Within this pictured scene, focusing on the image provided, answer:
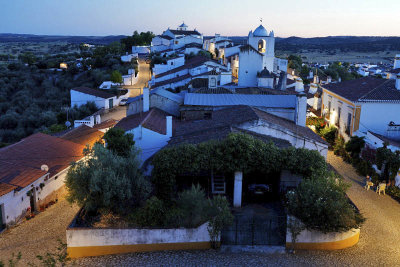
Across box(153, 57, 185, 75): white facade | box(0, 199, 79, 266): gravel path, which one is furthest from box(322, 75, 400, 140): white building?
box(153, 57, 185, 75): white facade

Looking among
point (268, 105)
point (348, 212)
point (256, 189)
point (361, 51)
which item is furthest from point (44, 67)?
point (361, 51)

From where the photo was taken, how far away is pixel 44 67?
69938mm

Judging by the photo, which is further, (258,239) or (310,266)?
(258,239)

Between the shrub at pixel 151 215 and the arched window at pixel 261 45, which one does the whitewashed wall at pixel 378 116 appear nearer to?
the shrub at pixel 151 215

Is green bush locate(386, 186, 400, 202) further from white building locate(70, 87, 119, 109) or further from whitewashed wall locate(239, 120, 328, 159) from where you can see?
white building locate(70, 87, 119, 109)

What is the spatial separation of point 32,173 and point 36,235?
3359 millimetres

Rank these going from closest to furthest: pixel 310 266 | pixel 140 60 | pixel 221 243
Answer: pixel 310 266
pixel 221 243
pixel 140 60

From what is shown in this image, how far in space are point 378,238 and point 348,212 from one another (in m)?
2.47

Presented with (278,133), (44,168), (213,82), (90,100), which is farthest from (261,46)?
(44,168)

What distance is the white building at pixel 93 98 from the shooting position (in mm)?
40188

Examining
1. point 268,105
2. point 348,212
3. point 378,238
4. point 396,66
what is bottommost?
point 378,238

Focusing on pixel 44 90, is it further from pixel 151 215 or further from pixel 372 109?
pixel 151 215

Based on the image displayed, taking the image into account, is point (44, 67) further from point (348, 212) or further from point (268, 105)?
point (348, 212)

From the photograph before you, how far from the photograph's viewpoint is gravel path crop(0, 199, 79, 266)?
1206cm
